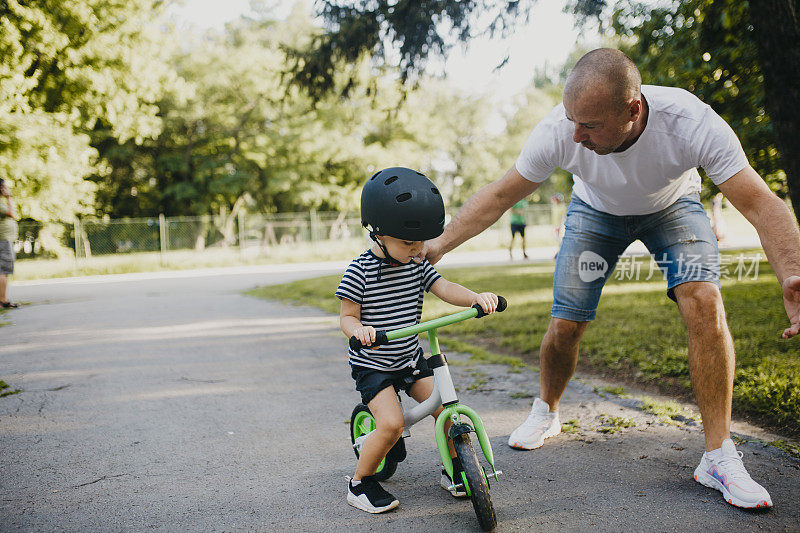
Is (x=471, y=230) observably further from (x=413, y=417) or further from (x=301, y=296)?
(x=301, y=296)

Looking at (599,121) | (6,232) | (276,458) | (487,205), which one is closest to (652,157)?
(599,121)

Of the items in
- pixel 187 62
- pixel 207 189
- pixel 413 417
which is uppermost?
pixel 187 62

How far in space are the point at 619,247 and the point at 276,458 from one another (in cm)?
224

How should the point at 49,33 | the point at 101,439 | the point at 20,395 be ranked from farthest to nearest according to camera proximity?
the point at 49,33 < the point at 20,395 < the point at 101,439

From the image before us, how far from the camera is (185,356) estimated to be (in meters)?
6.25

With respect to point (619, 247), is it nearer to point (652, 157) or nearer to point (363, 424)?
point (652, 157)

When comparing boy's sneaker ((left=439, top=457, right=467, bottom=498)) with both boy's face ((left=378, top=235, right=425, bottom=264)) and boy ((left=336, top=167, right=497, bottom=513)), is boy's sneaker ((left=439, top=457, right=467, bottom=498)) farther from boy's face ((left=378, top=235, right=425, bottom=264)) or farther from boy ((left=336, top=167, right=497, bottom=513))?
boy's face ((left=378, top=235, right=425, bottom=264))

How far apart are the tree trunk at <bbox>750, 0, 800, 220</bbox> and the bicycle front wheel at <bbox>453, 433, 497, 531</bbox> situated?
11.2ft

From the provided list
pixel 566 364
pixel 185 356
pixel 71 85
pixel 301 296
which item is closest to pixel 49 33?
pixel 71 85

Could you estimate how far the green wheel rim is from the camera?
10.1 feet

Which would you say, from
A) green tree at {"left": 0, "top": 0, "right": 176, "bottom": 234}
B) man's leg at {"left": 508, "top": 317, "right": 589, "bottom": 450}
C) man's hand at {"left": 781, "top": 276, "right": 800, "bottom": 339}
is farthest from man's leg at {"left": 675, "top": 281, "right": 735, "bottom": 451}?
green tree at {"left": 0, "top": 0, "right": 176, "bottom": 234}

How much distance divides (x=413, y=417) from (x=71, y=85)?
24490mm

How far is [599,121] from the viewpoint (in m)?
2.67

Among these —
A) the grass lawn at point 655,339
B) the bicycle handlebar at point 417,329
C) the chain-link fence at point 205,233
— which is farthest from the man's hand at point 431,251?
the chain-link fence at point 205,233
